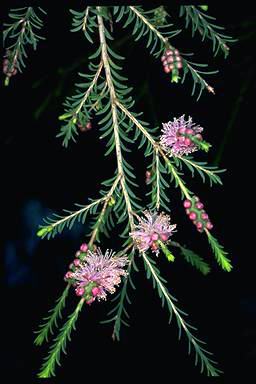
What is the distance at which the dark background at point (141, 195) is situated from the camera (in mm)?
2340

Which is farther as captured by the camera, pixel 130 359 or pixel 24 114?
pixel 130 359

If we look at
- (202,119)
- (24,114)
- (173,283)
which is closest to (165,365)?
(173,283)

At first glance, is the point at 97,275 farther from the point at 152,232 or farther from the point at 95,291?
the point at 152,232

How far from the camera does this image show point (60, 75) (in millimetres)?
2299

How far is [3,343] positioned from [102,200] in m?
2.93

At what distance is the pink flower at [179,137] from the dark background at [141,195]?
3.14 ft

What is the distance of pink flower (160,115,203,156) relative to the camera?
3.49 ft

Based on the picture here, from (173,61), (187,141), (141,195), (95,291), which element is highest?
(173,61)

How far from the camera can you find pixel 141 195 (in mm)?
2814

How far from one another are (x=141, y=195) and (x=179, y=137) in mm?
1758

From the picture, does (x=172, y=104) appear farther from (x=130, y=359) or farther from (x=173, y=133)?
(x=130, y=359)

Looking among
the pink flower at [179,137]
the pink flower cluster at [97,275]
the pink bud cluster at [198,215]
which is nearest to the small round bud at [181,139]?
the pink flower at [179,137]

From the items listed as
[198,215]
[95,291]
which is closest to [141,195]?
[198,215]

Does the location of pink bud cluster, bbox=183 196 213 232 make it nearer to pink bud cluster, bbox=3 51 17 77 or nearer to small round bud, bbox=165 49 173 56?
small round bud, bbox=165 49 173 56
